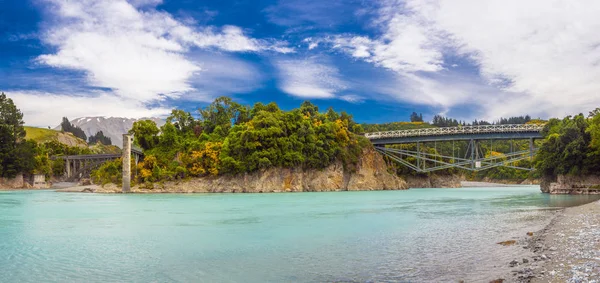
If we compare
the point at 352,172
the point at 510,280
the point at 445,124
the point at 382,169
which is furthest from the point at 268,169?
the point at 445,124

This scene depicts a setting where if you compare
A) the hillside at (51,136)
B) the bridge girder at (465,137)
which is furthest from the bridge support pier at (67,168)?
the bridge girder at (465,137)

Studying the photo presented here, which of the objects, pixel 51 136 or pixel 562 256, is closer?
pixel 562 256

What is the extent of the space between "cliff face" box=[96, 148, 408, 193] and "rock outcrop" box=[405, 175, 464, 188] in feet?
51.7

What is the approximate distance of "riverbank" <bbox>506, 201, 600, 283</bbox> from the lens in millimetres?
9508

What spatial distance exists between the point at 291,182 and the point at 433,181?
42518mm

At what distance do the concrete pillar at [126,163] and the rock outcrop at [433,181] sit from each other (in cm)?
5887

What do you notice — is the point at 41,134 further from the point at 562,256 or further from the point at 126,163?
the point at 562,256

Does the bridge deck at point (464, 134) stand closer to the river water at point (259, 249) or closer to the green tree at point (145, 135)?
the green tree at point (145, 135)

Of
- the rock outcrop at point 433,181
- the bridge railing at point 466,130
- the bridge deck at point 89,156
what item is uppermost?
the bridge railing at point 466,130

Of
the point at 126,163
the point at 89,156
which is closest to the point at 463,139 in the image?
the point at 126,163

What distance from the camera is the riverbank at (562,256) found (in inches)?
374

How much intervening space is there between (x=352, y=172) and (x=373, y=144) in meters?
11.2

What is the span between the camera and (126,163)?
67250 mm

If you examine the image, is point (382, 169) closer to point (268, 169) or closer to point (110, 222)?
point (268, 169)
